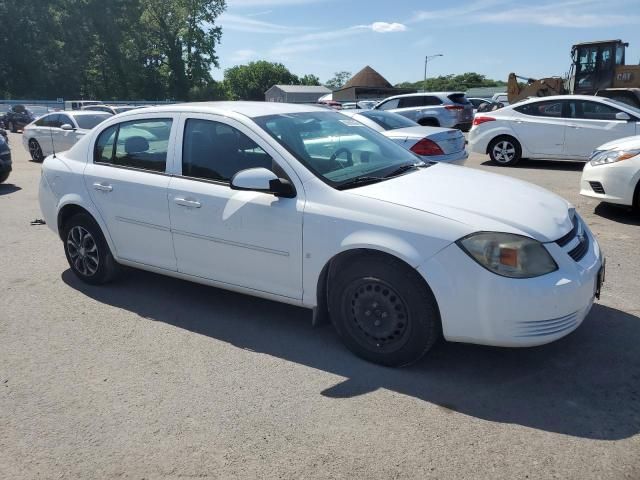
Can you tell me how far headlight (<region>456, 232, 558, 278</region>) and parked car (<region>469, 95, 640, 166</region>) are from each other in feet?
30.6

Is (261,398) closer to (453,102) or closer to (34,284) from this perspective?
(34,284)

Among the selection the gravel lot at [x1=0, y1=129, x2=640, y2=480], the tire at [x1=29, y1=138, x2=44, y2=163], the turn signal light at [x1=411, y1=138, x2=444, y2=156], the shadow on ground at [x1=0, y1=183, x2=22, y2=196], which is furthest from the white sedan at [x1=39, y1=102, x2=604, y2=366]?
the tire at [x1=29, y1=138, x2=44, y2=163]

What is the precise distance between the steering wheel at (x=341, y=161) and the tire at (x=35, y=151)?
14300 millimetres

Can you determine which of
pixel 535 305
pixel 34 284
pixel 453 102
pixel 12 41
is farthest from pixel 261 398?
pixel 12 41

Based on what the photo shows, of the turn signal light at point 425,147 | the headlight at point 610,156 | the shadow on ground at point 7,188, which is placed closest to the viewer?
the headlight at point 610,156

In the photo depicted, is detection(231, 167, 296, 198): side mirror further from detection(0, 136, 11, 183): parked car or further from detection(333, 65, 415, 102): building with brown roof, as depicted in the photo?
detection(333, 65, 415, 102): building with brown roof

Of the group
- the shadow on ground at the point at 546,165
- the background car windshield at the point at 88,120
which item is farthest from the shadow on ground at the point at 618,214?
the background car windshield at the point at 88,120

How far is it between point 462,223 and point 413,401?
1055mm

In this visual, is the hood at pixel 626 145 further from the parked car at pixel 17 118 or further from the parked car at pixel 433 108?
the parked car at pixel 17 118

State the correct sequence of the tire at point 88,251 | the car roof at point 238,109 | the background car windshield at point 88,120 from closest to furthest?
the car roof at point 238,109 < the tire at point 88,251 < the background car windshield at point 88,120

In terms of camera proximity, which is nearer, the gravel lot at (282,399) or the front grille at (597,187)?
the gravel lot at (282,399)

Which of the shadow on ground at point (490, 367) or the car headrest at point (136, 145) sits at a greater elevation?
the car headrest at point (136, 145)

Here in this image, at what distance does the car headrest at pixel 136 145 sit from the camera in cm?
469

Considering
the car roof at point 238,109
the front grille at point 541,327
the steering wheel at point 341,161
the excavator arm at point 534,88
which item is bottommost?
the front grille at point 541,327
